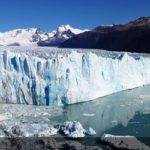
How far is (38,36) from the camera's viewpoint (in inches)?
2904

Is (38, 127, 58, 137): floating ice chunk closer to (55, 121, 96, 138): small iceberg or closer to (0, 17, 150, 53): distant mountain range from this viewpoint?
(55, 121, 96, 138): small iceberg

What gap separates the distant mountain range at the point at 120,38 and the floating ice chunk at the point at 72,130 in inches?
1069

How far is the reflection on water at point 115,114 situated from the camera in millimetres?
8117

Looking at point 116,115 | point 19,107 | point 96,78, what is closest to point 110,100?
point 96,78

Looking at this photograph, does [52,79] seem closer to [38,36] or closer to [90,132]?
[90,132]

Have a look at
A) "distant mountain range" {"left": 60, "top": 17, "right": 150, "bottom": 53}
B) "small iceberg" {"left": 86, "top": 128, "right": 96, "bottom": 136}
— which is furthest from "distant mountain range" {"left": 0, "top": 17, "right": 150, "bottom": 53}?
"small iceberg" {"left": 86, "top": 128, "right": 96, "bottom": 136}

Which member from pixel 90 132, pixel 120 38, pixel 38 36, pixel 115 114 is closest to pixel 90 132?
pixel 90 132

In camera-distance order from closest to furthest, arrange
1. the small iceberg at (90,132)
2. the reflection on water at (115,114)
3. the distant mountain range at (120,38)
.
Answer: the small iceberg at (90,132)
the reflection on water at (115,114)
the distant mountain range at (120,38)

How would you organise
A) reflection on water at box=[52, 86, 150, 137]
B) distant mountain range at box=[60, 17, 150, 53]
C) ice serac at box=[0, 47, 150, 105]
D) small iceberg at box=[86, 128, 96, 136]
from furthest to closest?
distant mountain range at box=[60, 17, 150, 53], ice serac at box=[0, 47, 150, 105], reflection on water at box=[52, 86, 150, 137], small iceberg at box=[86, 128, 96, 136]

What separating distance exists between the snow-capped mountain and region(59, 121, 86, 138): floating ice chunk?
177 feet

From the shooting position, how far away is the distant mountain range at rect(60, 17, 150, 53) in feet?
121

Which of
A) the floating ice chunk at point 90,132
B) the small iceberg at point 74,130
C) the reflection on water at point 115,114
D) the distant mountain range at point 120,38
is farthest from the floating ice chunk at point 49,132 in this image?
the distant mountain range at point 120,38

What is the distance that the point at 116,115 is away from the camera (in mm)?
9445

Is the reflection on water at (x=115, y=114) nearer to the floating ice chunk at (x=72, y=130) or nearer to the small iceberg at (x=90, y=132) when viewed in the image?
the small iceberg at (x=90, y=132)
